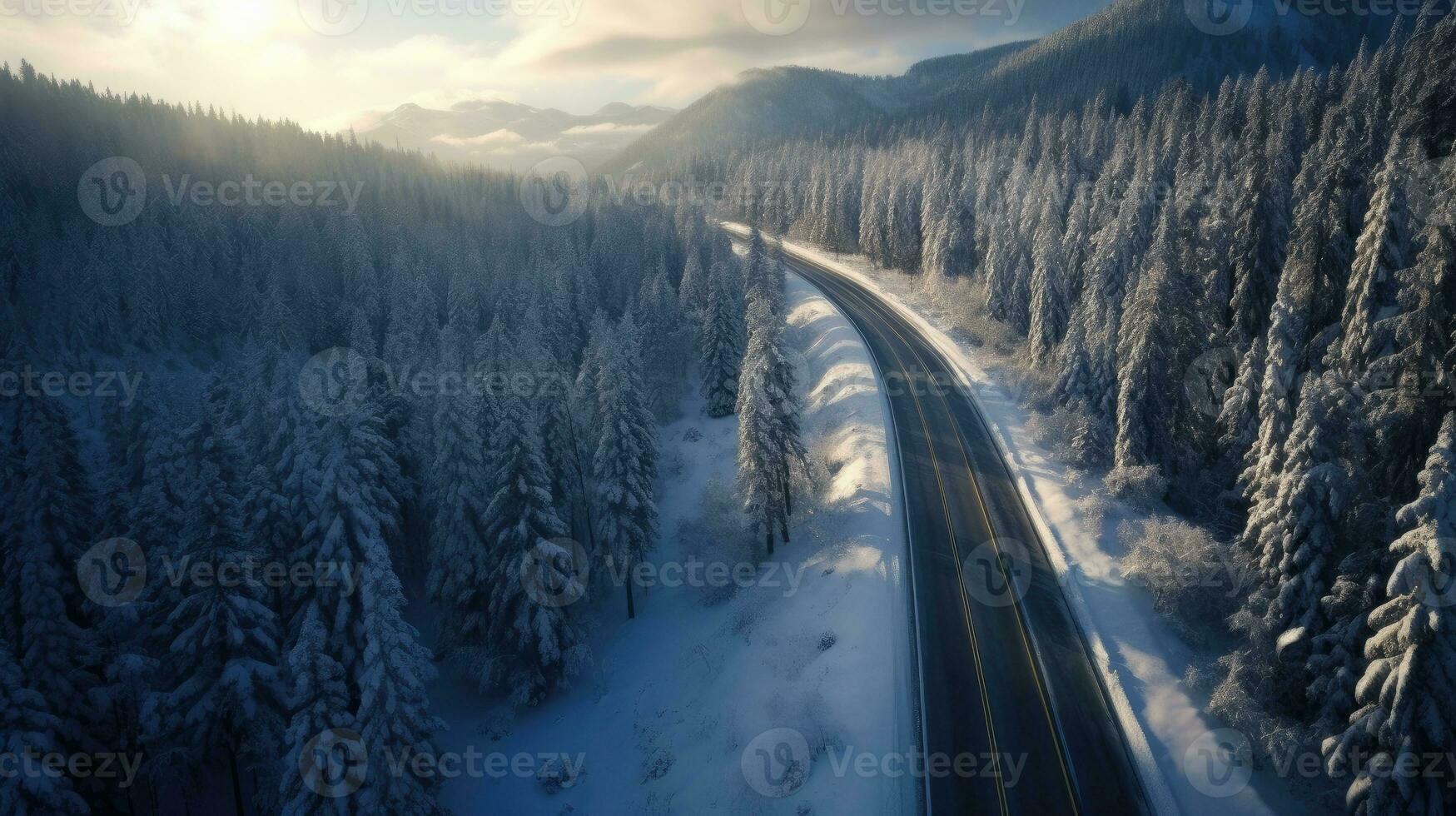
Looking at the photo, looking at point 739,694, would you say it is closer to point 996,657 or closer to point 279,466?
point 996,657

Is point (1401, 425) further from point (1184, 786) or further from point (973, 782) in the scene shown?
point (973, 782)

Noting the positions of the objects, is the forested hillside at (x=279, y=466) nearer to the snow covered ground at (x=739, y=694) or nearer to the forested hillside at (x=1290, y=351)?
the snow covered ground at (x=739, y=694)

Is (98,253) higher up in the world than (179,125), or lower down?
lower down

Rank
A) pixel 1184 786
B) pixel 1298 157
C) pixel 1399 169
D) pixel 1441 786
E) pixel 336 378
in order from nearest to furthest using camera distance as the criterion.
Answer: pixel 1441 786 < pixel 1184 786 < pixel 1399 169 < pixel 336 378 < pixel 1298 157

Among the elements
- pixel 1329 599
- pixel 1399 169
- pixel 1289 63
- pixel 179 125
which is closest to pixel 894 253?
pixel 1399 169

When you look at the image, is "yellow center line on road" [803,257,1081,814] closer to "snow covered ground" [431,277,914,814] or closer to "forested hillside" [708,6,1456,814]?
"snow covered ground" [431,277,914,814]

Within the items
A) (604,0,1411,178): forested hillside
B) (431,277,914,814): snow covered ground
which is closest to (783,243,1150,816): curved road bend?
(431,277,914,814): snow covered ground

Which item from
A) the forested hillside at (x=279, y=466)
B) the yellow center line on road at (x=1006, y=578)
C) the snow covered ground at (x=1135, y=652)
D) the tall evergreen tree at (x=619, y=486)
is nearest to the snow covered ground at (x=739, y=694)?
the forested hillside at (x=279, y=466)
